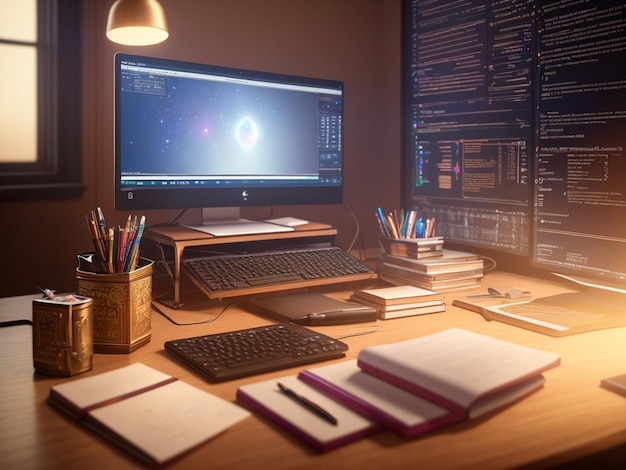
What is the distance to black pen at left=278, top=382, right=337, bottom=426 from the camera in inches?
28.4

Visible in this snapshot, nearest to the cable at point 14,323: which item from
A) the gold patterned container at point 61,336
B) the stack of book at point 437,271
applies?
the gold patterned container at point 61,336

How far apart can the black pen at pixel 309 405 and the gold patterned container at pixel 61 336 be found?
0.98 feet

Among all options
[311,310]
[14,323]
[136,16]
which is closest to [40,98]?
[136,16]

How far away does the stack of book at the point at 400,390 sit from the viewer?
71cm

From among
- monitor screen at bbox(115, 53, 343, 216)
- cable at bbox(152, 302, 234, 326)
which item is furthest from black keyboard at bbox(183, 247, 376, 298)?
monitor screen at bbox(115, 53, 343, 216)

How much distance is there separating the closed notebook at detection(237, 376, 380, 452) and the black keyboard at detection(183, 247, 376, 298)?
0.47m

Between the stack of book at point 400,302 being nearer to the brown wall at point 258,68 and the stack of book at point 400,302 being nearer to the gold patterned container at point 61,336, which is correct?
the gold patterned container at point 61,336

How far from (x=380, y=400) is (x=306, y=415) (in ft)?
0.30

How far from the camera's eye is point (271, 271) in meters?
1.39

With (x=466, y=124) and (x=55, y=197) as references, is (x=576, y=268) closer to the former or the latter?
(x=466, y=124)

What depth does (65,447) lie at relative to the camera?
682 mm

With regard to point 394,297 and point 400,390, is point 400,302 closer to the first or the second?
point 394,297

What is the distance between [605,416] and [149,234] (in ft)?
3.43

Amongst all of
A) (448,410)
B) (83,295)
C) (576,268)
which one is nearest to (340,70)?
(576,268)
